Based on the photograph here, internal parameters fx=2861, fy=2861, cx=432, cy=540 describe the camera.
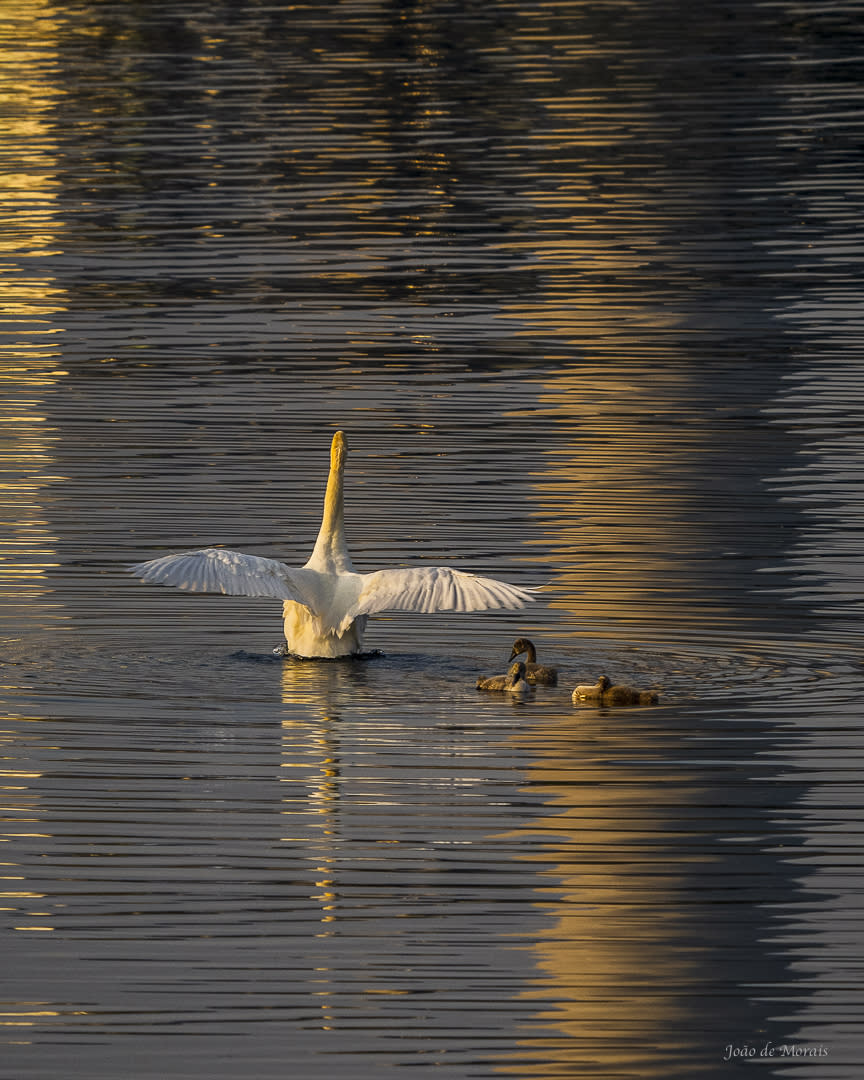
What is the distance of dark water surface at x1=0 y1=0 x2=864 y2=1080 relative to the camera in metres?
11.5

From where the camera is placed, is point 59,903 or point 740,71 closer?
point 59,903

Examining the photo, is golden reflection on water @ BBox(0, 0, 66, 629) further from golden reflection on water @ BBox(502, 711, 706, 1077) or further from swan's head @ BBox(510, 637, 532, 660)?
golden reflection on water @ BBox(502, 711, 706, 1077)

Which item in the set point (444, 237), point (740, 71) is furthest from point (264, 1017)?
point (740, 71)

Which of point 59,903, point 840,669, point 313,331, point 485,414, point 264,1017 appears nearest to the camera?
point 264,1017

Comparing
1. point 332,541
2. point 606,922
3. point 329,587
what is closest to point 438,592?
point 329,587

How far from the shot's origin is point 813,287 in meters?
32.2

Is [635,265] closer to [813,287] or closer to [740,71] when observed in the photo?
[813,287]

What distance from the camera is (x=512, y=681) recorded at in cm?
1608

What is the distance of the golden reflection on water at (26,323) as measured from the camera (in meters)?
19.8

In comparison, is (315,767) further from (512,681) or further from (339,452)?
(339,452)

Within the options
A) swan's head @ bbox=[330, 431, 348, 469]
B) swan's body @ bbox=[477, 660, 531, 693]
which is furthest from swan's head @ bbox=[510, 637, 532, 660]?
swan's head @ bbox=[330, 431, 348, 469]

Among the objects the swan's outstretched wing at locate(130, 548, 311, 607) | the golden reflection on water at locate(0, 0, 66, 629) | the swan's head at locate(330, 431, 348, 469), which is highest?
the swan's head at locate(330, 431, 348, 469)

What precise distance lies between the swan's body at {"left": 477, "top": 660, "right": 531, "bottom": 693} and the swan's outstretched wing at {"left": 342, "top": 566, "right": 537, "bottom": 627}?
536 millimetres

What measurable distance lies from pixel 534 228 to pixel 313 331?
7.89 m
